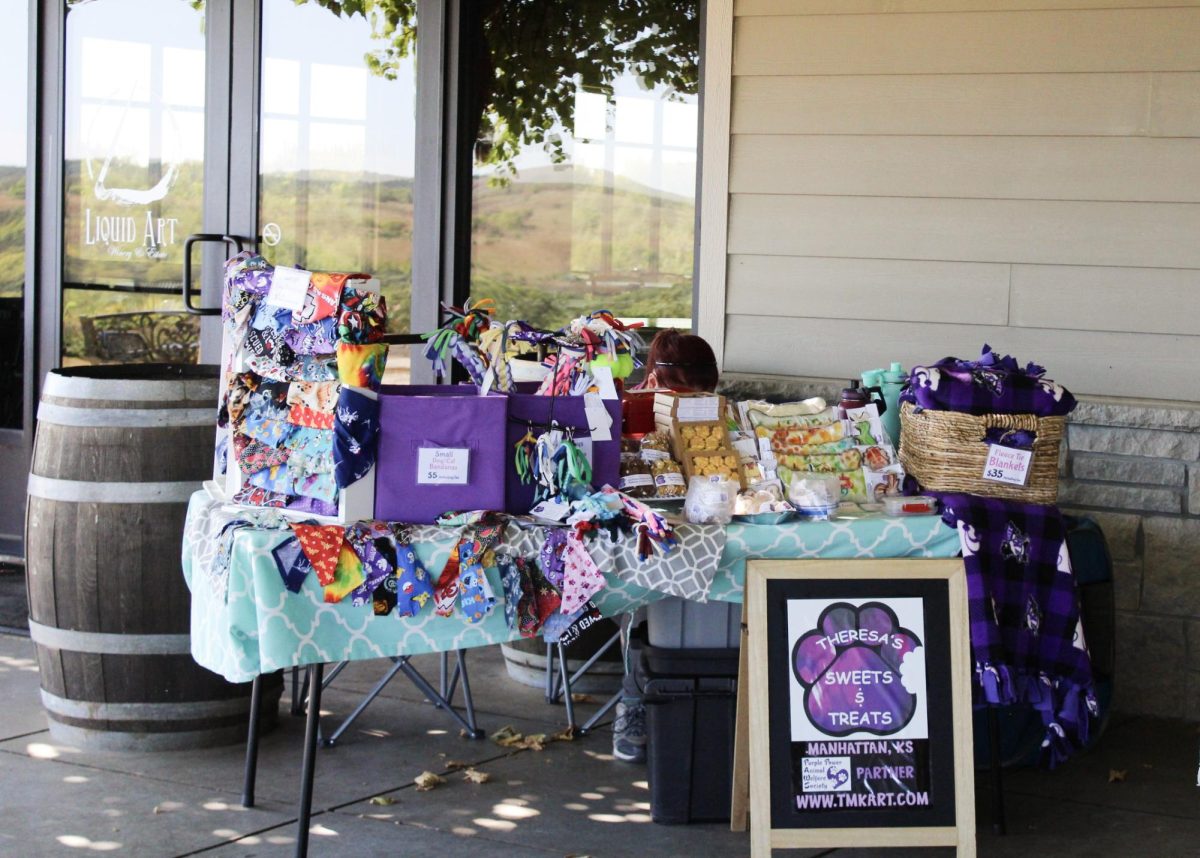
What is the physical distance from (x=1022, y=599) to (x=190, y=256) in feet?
12.0

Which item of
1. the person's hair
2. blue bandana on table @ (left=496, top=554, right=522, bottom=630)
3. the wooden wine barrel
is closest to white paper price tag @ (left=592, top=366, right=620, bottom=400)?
blue bandana on table @ (left=496, top=554, right=522, bottom=630)

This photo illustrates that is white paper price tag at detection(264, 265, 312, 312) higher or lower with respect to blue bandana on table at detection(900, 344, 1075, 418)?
higher

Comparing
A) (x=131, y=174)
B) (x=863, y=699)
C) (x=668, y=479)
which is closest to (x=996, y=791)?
(x=863, y=699)

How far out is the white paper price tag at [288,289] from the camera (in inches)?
130

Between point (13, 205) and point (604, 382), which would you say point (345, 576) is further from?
point (13, 205)

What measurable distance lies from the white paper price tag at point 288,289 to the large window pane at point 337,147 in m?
2.32

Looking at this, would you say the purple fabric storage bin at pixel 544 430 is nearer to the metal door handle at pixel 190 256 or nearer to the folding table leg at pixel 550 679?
the folding table leg at pixel 550 679

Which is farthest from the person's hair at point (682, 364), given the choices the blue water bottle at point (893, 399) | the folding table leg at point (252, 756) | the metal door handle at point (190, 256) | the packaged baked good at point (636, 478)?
the metal door handle at point (190, 256)

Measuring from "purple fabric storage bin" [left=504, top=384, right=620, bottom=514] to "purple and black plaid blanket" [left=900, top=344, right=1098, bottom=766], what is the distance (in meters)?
0.82

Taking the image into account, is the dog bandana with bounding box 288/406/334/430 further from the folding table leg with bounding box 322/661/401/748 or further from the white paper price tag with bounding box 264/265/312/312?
the folding table leg with bounding box 322/661/401/748

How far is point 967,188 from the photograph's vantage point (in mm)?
4723

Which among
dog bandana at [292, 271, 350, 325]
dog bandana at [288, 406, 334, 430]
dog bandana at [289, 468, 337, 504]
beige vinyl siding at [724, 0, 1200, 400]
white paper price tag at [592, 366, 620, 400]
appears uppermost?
beige vinyl siding at [724, 0, 1200, 400]

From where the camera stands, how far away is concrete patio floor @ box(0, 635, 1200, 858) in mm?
3477

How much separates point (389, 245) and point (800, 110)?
68.1 inches
